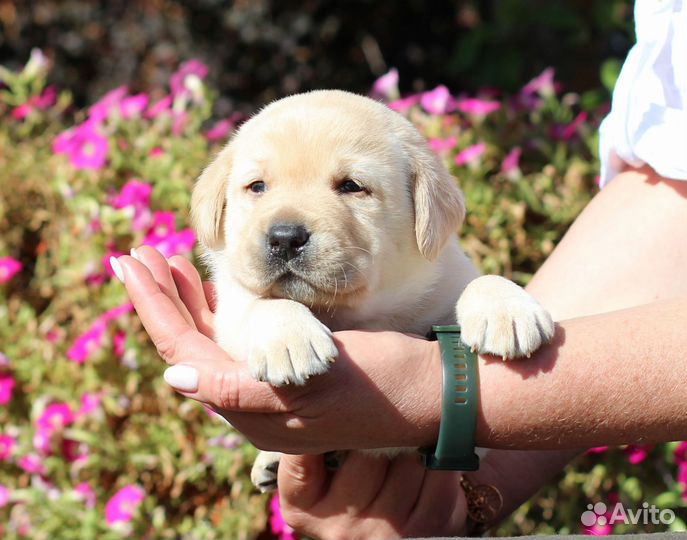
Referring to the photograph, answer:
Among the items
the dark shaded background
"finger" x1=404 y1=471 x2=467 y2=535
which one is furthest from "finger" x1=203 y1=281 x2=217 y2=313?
the dark shaded background

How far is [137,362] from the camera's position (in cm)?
390

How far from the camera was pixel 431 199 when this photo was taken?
274 centimetres

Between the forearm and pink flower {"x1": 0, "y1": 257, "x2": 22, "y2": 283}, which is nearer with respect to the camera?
the forearm

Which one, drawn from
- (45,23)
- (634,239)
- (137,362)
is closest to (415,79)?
(45,23)

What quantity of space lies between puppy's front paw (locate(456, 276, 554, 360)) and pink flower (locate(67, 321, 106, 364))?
2.14 m

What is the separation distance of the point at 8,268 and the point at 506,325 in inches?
122

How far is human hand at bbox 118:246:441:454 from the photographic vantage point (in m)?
2.16

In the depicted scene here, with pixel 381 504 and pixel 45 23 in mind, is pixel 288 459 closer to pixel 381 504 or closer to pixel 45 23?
pixel 381 504

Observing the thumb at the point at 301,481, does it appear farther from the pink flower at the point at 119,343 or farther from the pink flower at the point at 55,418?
the pink flower at the point at 55,418

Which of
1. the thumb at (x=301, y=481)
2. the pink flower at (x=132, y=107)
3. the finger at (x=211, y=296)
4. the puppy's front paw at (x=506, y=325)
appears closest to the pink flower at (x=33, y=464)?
the finger at (x=211, y=296)

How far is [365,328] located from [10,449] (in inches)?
90.1

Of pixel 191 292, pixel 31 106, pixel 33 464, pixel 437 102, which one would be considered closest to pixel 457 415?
pixel 191 292

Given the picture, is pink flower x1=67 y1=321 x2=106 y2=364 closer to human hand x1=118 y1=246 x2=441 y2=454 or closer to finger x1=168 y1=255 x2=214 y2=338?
finger x1=168 y1=255 x2=214 y2=338

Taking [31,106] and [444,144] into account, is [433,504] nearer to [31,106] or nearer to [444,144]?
[444,144]
